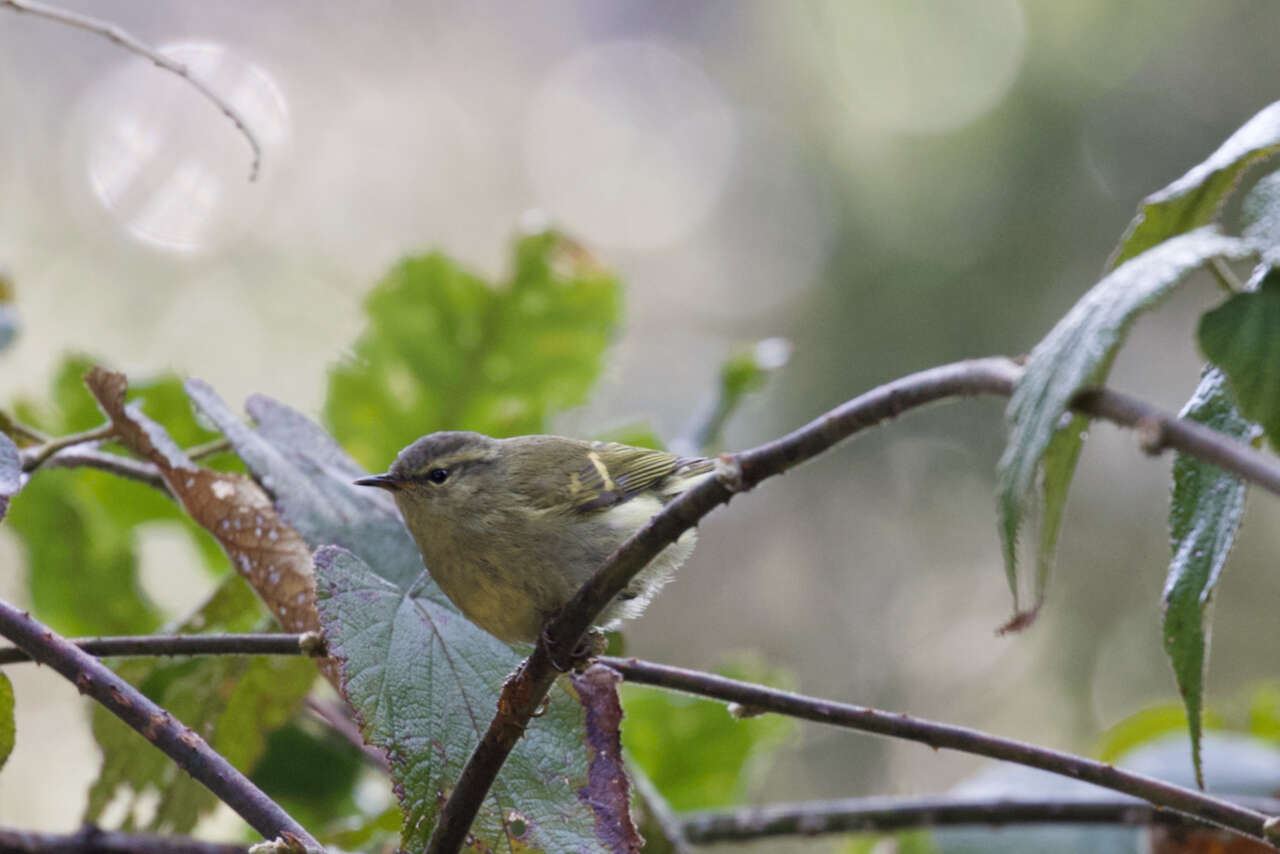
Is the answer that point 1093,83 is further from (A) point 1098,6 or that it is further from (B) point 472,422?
(B) point 472,422

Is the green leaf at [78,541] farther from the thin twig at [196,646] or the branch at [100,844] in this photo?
the thin twig at [196,646]

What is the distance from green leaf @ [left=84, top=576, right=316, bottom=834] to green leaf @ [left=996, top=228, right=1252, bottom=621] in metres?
1.18

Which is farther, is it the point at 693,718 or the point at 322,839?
the point at 693,718

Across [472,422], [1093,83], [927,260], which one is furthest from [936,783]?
[472,422]

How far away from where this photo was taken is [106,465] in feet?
4.98

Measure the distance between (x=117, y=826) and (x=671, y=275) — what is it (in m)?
6.86

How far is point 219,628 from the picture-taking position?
177 centimetres

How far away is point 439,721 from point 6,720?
1.33 ft

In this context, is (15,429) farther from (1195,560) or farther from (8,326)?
(1195,560)

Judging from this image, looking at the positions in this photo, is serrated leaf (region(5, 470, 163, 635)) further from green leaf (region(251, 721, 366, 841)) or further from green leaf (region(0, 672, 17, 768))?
green leaf (region(0, 672, 17, 768))

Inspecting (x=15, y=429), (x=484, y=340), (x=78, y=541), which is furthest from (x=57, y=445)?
(x=484, y=340)

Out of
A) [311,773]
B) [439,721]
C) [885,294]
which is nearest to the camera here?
[439,721]

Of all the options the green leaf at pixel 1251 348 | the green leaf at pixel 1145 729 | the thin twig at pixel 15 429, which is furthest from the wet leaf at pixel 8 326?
the green leaf at pixel 1145 729

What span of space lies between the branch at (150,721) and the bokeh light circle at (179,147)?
0.72 m
